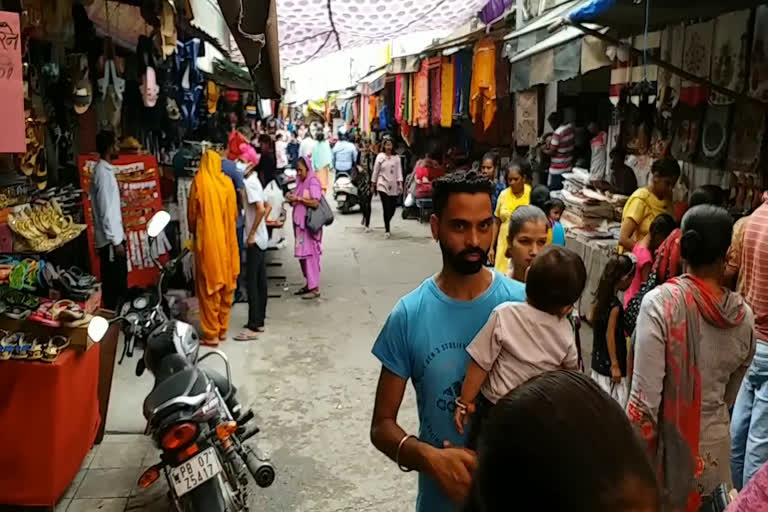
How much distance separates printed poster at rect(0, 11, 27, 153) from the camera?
2570 millimetres

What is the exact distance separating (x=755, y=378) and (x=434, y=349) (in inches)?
84.3

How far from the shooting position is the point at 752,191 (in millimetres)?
4773

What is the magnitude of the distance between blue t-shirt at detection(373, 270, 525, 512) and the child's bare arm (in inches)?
1.0

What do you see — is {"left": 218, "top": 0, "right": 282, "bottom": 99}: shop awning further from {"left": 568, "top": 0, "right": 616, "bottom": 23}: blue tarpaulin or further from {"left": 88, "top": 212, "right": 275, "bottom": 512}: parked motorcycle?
{"left": 568, "top": 0, "right": 616, "bottom": 23}: blue tarpaulin

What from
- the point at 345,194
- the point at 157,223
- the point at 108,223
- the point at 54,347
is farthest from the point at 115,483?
the point at 345,194

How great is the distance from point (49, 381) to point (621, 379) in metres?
3.10

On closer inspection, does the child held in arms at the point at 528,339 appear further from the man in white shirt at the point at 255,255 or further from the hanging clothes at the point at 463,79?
the hanging clothes at the point at 463,79

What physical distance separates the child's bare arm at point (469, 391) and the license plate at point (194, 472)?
163 cm

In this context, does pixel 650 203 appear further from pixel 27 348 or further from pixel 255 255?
pixel 27 348

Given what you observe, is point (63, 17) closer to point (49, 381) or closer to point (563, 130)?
point (49, 381)

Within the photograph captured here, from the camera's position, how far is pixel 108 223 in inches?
240

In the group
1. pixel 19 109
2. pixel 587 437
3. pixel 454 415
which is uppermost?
pixel 19 109

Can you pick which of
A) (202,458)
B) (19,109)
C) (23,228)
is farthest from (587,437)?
(23,228)

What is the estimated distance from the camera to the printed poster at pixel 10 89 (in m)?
2.57
